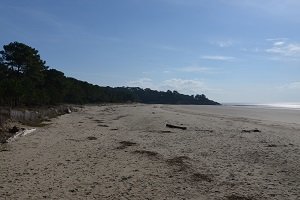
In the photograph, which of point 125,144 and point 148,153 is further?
point 125,144

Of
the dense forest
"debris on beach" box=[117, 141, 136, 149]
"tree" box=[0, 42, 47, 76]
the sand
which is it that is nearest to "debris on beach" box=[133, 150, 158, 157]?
the sand

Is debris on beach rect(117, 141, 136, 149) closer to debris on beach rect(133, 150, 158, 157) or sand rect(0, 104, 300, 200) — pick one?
sand rect(0, 104, 300, 200)

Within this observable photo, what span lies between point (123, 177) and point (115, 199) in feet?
8.69

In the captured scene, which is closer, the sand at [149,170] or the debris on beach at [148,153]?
the sand at [149,170]

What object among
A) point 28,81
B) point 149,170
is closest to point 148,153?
point 149,170

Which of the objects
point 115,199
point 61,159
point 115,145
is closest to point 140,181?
point 115,199

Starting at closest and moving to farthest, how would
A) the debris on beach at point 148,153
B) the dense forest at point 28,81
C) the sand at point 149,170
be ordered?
the sand at point 149,170 < the debris on beach at point 148,153 < the dense forest at point 28,81

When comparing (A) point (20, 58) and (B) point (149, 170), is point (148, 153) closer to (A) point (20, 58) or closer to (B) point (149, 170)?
(B) point (149, 170)

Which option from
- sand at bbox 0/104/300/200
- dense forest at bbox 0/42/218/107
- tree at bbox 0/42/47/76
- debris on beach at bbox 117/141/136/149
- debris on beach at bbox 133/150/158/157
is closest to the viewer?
sand at bbox 0/104/300/200

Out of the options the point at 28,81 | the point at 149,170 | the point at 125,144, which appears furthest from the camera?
the point at 28,81

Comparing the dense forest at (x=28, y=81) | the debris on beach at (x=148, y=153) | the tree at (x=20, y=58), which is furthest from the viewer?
the tree at (x=20, y=58)

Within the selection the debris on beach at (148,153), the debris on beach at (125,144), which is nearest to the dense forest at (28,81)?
the debris on beach at (125,144)

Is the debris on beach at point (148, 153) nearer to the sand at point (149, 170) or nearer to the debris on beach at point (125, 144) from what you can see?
the sand at point (149, 170)

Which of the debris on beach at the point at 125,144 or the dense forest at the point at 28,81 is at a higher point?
the dense forest at the point at 28,81
